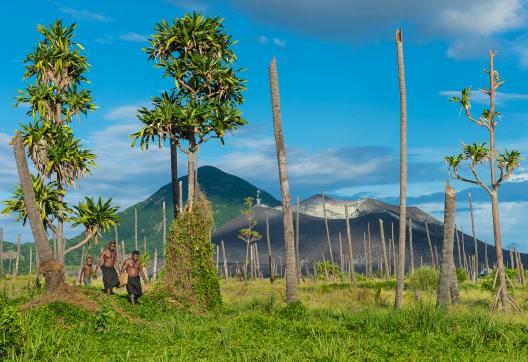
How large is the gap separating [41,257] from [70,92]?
866 centimetres

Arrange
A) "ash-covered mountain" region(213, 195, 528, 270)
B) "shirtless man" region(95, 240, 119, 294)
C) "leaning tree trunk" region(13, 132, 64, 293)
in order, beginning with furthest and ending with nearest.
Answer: "ash-covered mountain" region(213, 195, 528, 270) < "shirtless man" region(95, 240, 119, 294) < "leaning tree trunk" region(13, 132, 64, 293)

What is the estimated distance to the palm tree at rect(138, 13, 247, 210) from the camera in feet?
80.3

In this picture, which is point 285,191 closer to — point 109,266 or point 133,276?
point 133,276

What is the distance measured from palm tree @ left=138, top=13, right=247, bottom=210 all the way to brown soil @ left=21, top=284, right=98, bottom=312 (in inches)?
276

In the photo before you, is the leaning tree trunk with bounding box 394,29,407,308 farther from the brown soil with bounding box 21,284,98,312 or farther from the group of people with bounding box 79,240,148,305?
the brown soil with bounding box 21,284,98,312

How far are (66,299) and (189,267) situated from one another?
4.85m

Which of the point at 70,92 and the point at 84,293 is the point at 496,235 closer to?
the point at 84,293

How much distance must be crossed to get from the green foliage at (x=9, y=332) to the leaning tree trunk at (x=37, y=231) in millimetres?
7219

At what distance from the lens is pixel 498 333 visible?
1426 cm

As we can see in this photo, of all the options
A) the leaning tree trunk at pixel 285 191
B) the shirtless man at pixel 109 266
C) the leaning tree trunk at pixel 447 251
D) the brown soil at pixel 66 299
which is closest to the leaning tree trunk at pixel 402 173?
the leaning tree trunk at pixel 447 251

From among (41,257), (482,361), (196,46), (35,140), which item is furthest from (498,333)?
(35,140)

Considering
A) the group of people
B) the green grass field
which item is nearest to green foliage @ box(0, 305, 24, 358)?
the green grass field

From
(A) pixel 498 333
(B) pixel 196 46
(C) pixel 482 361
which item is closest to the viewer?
(C) pixel 482 361

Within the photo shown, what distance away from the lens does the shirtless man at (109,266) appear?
21.8 metres
